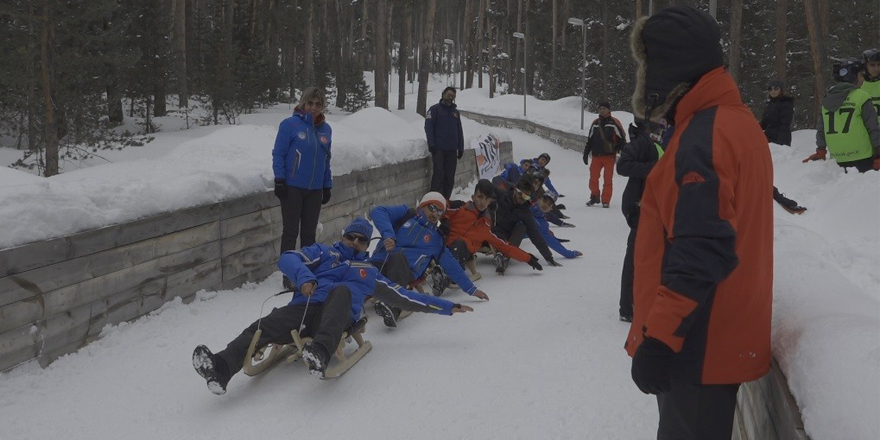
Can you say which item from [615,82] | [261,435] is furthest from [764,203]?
[615,82]

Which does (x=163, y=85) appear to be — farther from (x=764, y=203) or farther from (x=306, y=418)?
(x=764, y=203)

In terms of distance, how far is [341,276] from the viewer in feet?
16.7

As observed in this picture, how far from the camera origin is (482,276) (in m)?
7.86

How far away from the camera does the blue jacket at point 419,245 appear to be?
6.52 meters

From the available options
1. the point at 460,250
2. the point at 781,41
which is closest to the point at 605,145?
the point at 460,250

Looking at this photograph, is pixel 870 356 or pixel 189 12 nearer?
pixel 870 356

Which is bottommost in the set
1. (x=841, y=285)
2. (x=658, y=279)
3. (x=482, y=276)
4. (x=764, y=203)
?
(x=482, y=276)

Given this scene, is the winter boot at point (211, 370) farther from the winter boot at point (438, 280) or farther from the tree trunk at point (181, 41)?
the tree trunk at point (181, 41)

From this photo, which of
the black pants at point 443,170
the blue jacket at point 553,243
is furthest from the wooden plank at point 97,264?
the black pants at point 443,170

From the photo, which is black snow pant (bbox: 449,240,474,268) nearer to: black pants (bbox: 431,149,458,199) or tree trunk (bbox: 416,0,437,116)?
black pants (bbox: 431,149,458,199)

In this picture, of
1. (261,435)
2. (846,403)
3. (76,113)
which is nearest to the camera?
(846,403)

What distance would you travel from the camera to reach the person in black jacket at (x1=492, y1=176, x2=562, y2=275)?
26.6 ft

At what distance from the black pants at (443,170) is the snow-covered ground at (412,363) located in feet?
14.9

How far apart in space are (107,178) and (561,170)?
1608 cm
